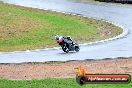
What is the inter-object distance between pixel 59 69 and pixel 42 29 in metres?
12.0

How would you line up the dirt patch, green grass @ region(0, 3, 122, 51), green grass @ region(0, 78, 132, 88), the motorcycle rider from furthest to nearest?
green grass @ region(0, 3, 122, 51) → the motorcycle rider → the dirt patch → green grass @ region(0, 78, 132, 88)

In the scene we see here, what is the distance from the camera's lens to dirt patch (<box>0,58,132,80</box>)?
1486cm

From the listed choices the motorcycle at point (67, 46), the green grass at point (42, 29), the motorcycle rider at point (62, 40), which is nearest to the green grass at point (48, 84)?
the motorcycle rider at point (62, 40)

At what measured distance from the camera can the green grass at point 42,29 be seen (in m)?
24.3

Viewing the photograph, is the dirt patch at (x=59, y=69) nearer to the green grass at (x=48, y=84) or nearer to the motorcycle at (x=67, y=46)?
the green grass at (x=48, y=84)

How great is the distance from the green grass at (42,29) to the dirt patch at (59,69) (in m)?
5.54

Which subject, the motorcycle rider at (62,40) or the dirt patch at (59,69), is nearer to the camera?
the dirt patch at (59,69)

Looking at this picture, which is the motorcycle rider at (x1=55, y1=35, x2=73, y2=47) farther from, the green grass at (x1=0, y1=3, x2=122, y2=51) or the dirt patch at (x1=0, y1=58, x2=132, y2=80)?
the green grass at (x1=0, y1=3, x2=122, y2=51)

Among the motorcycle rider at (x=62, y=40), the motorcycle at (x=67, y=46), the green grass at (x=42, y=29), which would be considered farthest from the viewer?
the green grass at (x=42, y=29)

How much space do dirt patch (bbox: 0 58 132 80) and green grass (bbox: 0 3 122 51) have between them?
5.54m

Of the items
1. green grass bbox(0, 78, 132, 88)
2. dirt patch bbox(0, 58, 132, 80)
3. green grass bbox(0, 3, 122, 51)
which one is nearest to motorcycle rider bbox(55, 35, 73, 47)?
dirt patch bbox(0, 58, 132, 80)

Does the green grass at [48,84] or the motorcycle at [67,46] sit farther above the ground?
the green grass at [48,84]

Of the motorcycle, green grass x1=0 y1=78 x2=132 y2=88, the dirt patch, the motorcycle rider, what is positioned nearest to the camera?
green grass x1=0 y1=78 x2=132 y2=88

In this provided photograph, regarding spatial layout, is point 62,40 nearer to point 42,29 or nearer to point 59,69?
point 59,69
